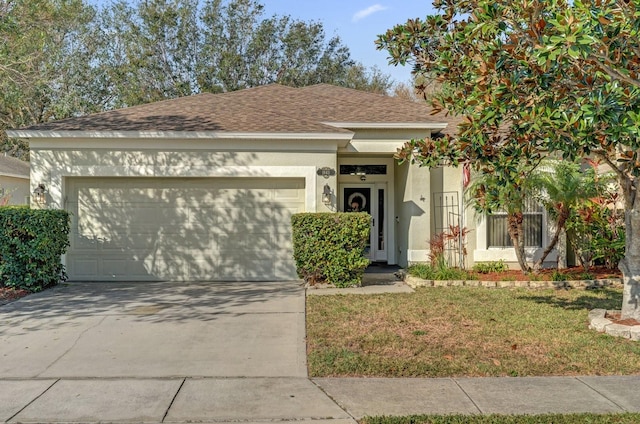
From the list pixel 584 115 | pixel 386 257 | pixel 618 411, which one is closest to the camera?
pixel 618 411

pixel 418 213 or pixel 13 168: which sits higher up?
pixel 13 168

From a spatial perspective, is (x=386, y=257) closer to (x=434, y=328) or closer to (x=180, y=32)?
(x=434, y=328)

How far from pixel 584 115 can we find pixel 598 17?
0.98m

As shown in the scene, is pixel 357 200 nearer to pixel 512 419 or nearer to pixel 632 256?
pixel 632 256

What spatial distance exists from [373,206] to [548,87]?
876cm

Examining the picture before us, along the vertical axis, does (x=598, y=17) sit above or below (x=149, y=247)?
above

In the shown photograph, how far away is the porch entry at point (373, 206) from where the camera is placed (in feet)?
48.3

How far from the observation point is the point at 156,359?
629cm

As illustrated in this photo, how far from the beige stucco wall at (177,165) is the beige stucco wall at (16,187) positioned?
12497 millimetres

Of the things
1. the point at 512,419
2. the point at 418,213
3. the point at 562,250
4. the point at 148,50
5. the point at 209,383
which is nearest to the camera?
the point at 512,419

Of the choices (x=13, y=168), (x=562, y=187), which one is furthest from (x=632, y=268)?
(x=13, y=168)

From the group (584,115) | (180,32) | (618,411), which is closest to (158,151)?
(584,115)

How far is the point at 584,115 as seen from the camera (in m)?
5.50

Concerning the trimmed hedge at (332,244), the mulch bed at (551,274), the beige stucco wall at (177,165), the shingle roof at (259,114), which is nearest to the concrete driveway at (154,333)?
the trimmed hedge at (332,244)
